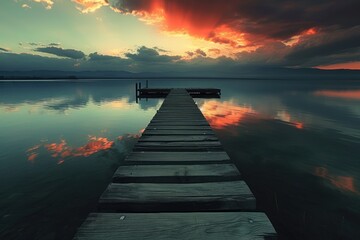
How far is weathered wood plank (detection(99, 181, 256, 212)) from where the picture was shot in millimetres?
2703

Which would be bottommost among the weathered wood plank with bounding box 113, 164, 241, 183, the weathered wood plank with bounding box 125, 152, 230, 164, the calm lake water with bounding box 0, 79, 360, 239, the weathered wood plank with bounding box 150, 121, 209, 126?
the calm lake water with bounding box 0, 79, 360, 239

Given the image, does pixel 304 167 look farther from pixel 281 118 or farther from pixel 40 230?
pixel 281 118

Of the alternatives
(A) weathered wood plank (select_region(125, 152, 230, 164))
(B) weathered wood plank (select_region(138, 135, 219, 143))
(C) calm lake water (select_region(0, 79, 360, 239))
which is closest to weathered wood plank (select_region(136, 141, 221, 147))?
(B) weathered wood plank (select_region(138, 135, 219, 143))

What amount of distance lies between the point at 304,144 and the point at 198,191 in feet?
33.1

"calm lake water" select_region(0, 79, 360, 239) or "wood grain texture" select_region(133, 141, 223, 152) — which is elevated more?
"wood grain texture" select_region(133, 141, 223, 152)

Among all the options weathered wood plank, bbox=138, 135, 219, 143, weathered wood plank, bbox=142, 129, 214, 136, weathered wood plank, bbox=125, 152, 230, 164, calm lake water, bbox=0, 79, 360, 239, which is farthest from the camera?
weathered wood plank, bbox=142, 129, 214, 136

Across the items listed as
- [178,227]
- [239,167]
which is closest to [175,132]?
[239,167]

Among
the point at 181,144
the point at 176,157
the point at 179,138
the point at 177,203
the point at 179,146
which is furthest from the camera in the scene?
the point at 179,138

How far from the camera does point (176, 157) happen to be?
451 cm

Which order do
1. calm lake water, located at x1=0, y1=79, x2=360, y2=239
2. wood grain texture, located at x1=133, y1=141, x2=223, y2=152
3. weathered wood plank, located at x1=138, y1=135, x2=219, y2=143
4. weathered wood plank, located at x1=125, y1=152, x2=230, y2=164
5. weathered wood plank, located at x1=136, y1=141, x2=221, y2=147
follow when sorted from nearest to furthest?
weathered wood plank, located at x1=125, y1=152, x2=230, y2=164 → calm lake water, located at x1=0, y1=79, x2=360, y2=239 → wood grain texture, located at x1=133, y1=141, x2=223, y2=152 → weathered wood plank, located at x1=136, y1=141, x2=221, y2=147 → weathered wood plank, located at x1=138, y1=135, x2=219, y2=143

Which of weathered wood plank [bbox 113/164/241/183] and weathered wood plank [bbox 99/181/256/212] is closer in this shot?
weathered wood plank [bbox 99/181/256/212]

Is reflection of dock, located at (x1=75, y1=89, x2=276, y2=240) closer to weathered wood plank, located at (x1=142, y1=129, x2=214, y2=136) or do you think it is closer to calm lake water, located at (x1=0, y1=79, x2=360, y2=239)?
weathered wood plank, located at (x1=142, y1=129, x2=214, y2=136)

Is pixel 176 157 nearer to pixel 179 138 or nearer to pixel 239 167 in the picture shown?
pixel 179 138

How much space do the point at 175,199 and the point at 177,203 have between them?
0.07 m
